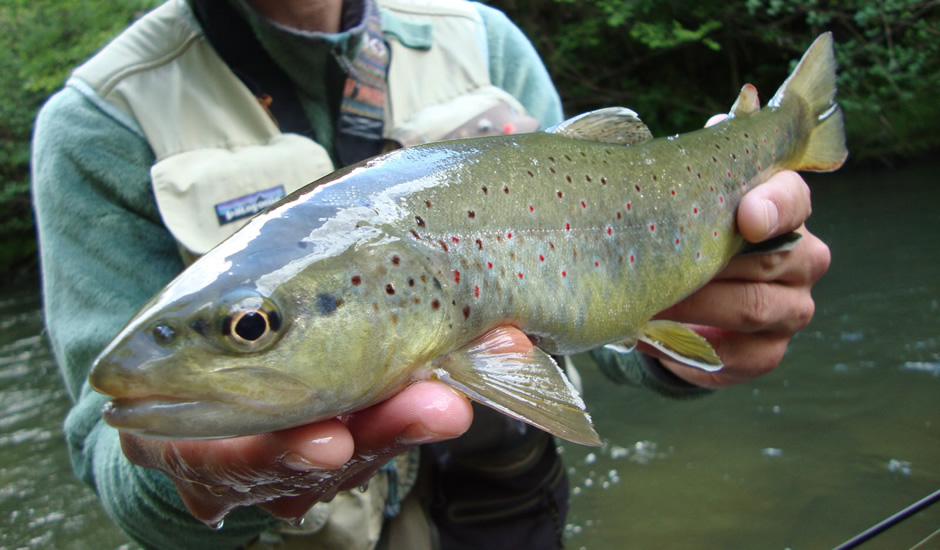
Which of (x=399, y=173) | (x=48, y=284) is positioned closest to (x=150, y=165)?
(x=48, y=284)

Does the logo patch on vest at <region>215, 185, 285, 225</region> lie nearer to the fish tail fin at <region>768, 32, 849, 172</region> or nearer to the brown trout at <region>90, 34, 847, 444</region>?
the brown trout at <region>90, 34, 847, 444</region>

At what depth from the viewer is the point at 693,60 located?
14.6 meters

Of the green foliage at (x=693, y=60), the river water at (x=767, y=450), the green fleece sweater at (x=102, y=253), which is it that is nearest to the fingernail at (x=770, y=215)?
the green fleece sweater at (x=102, y=253)

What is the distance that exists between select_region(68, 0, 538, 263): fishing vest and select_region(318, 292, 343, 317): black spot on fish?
0.97m

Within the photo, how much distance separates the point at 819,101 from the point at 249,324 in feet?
5.84

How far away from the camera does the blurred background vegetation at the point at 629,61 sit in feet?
37.3

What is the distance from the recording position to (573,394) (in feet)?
3.87

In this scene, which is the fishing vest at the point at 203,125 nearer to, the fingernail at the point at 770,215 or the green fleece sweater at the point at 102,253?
the green fleece sweater at the point at 102,253

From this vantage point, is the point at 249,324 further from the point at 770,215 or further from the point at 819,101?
the point at 819,101

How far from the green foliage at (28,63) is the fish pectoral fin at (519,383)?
13.1 meters

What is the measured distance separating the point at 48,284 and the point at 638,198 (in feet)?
5.57

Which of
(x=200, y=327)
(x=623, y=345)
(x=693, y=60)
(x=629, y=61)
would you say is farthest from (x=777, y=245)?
(x=693, y=60)

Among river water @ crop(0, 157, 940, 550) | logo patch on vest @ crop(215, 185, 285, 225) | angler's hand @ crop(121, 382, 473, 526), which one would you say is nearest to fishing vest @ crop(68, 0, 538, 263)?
logo patch on vest @ crop(215, 185, 285, 225)

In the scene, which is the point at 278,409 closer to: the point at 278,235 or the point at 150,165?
the point at 278,235
